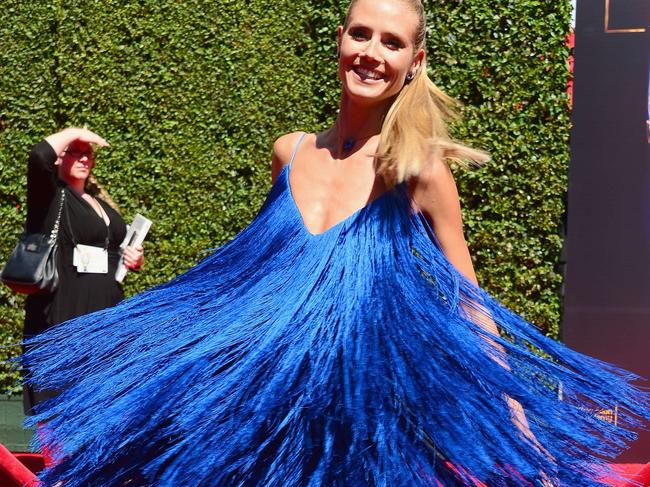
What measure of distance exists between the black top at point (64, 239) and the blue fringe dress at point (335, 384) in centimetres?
193

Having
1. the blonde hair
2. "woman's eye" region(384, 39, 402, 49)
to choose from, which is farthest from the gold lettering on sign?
"woman's eye" region(384, 39, 402, 49)

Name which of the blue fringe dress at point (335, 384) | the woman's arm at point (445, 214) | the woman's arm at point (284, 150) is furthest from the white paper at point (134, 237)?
the woman's arm at point (445, 214)

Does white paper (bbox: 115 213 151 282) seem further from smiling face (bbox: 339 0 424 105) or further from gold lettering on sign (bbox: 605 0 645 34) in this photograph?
gold lettering on sign (bbox: 605 0 645 34)

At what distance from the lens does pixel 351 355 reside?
6.39 feet

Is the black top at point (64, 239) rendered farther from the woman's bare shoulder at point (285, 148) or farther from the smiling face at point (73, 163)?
the woman's bare shoulder at point (285, 148)

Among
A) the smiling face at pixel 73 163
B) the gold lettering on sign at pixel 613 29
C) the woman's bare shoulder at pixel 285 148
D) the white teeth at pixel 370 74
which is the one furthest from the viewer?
the gold lettering on sign at pixel 613 29

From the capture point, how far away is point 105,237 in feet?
14.6

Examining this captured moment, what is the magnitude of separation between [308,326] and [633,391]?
0.78 metres

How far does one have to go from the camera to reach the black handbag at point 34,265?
13.4 feet

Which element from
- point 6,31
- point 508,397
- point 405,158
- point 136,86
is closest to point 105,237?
point 136,86

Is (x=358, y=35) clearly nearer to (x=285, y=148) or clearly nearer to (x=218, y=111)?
(x=285, y=148)

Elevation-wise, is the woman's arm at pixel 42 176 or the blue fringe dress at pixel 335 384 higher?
the woman's arm at pixel 42 176

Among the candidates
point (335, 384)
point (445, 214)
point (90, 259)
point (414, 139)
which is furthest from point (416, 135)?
point (90, 259)

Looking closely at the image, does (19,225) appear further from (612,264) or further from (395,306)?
(395,306)
